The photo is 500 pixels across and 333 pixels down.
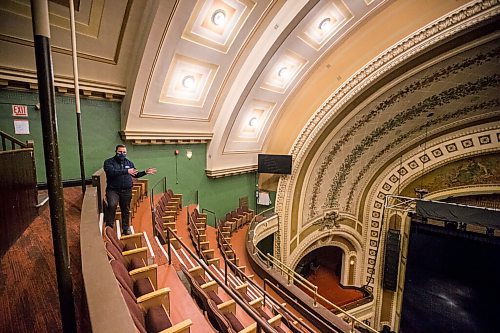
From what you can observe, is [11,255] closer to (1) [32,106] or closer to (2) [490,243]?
(1) [32,106]

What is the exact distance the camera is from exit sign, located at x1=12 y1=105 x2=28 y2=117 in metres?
4.26

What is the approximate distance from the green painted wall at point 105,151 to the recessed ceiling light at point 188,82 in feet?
5.65

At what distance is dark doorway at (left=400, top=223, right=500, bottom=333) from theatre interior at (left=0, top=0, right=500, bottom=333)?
0.06 metres

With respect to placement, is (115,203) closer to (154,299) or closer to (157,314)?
(154,299)

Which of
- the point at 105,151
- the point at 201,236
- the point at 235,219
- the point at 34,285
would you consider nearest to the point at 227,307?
the point at 34,285

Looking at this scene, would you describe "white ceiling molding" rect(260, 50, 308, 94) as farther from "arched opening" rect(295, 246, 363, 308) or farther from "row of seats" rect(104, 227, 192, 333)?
"arched opening" rect(295, 246, 363, 308)

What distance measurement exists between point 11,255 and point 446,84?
407 inches

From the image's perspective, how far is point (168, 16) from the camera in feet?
15.2

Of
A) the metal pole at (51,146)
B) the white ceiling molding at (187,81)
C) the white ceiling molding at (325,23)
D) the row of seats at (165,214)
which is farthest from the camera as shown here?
the white ceiling molding at (325,23)

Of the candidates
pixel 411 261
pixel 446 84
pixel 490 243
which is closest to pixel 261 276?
pixel 411 261

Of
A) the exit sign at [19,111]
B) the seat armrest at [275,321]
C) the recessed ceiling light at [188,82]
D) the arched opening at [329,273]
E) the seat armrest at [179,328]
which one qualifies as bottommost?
the arched opening at [329,273]

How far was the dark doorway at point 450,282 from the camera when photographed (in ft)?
27.0

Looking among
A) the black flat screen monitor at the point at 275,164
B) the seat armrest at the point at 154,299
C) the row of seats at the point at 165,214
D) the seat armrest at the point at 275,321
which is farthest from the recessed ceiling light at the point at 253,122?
the seat armrest at the point at 154,299

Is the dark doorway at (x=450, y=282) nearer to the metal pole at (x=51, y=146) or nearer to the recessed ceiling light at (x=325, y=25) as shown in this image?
the recessed ceiling light at (x=325, y=25)
